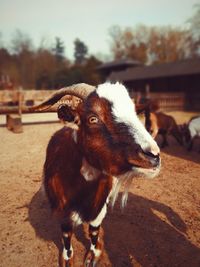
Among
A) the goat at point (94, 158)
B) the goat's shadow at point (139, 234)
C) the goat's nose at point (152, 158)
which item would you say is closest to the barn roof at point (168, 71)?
the goat's shadow at point (139, 234)

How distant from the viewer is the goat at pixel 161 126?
1037 centimetres

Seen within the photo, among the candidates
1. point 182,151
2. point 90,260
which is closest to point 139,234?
point 90,260

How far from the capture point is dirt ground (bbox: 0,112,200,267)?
3859 millimetres

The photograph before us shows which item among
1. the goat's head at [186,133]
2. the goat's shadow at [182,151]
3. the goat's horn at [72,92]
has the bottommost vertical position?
the goat's shadow at [182,151]

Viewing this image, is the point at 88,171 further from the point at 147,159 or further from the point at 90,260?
the point at 90,260

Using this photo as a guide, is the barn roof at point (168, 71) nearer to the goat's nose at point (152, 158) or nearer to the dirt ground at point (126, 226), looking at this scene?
the dirt ground at point (126, 226)

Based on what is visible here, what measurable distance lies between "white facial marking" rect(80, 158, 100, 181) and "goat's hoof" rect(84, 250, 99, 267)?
1.26 m

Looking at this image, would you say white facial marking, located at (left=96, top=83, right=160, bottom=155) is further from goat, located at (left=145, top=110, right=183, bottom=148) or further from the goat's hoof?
goat, located at (left=145, top=110, right=183, bottom=148)

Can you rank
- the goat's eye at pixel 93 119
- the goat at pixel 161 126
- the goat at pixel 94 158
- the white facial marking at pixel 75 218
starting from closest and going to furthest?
1. the goat at pixel 94 158
2. the goat's eye at pixel 93 119
3. the white facial marking at pixel 75 218
4. the goat at pixel 161 126

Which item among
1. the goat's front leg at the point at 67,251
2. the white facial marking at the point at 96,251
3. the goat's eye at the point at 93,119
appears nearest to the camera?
the goat's eye at the point at 93,119

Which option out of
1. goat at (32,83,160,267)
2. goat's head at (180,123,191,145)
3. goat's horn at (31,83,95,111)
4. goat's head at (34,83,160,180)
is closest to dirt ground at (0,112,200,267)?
goat at (32,83,160,267)

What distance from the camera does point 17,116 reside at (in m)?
12.6

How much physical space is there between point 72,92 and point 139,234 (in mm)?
2560

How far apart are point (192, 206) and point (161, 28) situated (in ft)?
221
